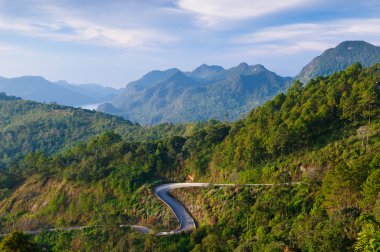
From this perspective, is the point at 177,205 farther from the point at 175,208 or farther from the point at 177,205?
the point at 175,208

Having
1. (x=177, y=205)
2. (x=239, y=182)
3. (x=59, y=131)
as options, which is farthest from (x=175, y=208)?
(x=59, y=131)

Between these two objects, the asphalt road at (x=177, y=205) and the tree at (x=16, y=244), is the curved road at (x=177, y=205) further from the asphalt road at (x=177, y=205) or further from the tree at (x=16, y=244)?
the tree at (x=16, y=244)

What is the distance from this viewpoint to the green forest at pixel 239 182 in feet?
90.0

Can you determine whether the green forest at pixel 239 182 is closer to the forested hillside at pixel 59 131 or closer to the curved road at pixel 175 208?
the curved road at pixel 175 208

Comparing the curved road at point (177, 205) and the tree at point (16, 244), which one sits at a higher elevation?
the tree at point (16, 244)

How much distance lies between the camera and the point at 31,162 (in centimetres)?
6900

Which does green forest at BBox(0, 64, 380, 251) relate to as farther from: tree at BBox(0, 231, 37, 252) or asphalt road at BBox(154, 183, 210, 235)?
asphalt road at BBox(154, 183, 210, 235)

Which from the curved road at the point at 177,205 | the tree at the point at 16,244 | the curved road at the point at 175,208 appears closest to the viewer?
the tree at the point at 16,244

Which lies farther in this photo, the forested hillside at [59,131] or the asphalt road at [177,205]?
the forested hillside at [59,131]

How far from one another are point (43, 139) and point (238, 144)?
92.6 m

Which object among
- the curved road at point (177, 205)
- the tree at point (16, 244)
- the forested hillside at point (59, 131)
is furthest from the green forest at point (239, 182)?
the forested hillside at point (59, 131)

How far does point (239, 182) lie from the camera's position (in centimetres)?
4581

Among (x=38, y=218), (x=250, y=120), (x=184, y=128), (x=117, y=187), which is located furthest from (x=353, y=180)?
(x=184, y=128)

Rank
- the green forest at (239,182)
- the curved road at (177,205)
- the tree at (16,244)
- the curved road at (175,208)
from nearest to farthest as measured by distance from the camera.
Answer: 1. the tree at (16,244)
2. the green forest at (239,182)
3. the curved road at (177,205)
4. the curved road at (175,208)
